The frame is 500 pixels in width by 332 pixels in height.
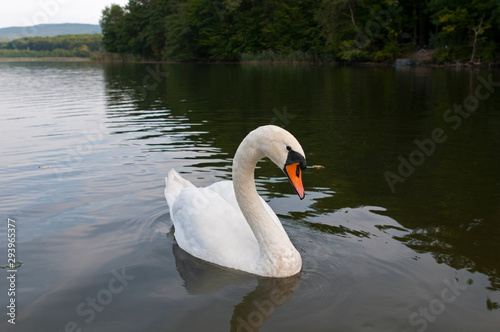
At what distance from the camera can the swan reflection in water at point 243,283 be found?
4.13 meters

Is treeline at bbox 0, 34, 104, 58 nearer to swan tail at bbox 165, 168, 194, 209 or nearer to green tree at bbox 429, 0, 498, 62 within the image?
green tree at bbox 429, 0, 498, 62

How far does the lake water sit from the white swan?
171 millimetres

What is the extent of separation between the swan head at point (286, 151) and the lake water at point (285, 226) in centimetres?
120

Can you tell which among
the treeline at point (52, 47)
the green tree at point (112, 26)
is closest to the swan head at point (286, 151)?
the green tree at point (112, 26)

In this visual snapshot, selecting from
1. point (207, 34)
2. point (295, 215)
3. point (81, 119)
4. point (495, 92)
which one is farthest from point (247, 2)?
point (295, 215)

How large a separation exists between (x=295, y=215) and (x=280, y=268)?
192 cm

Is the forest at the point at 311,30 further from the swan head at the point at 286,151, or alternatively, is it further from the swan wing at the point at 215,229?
the swan head at the point at 286,151

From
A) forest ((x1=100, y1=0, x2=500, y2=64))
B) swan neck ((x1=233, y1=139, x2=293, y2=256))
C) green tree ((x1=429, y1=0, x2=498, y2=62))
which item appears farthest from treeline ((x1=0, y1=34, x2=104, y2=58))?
swan neck ((x1=233, y1=139, x2=293, y2=256))

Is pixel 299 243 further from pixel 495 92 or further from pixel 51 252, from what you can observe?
pixel 495 92

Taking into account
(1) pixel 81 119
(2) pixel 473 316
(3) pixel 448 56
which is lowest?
(2) pixel 473 316

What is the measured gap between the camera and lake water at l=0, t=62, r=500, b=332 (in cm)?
417

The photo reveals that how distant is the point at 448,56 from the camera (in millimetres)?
44250

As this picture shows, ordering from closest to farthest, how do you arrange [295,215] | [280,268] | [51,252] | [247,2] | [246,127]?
1. [280,268]
2. [51,252]
3. [295,215]
4. [246,127]
5. [247,2]

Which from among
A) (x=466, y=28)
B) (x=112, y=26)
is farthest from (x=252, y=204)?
(x=112, y=26)
